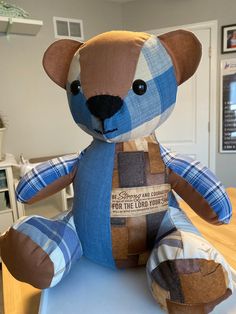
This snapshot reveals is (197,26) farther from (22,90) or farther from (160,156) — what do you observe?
(160,156)

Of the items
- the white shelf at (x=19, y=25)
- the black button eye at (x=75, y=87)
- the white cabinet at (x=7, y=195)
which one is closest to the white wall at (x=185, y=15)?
the white shelf at (x=19, y=25)

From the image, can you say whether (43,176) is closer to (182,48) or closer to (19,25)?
(182,48)

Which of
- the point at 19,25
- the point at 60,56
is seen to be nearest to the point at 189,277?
the point at 60,56

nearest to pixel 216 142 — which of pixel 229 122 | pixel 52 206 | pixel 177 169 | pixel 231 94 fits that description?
pixel 229 122

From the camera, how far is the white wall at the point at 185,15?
222cm

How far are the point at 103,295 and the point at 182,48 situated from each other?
1.56ft

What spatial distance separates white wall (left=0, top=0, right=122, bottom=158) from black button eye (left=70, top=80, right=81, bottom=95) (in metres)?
1.79

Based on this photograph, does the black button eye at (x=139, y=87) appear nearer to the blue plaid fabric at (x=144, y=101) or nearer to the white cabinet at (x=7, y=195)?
the blue plaid fabric at (x=144, y=101)

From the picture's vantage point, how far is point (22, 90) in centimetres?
212

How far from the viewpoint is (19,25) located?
1.77m

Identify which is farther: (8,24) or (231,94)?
(231,94)

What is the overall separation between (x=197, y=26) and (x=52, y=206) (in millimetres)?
1913

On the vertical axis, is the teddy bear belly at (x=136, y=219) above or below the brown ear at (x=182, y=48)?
below

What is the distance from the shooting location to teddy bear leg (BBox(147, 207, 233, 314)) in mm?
393
